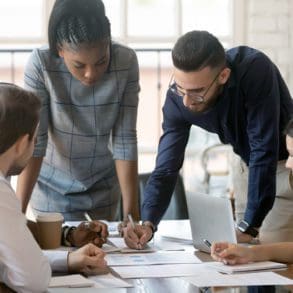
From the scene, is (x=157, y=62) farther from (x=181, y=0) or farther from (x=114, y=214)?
(x=114, y=214)

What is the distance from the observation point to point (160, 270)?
5.79 feet

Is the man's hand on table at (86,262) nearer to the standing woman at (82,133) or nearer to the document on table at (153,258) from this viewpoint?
the document on table at (153,258)

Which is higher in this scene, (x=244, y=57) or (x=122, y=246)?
(x=244, y=57)

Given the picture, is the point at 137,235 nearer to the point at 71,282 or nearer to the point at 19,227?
the point at 71,282

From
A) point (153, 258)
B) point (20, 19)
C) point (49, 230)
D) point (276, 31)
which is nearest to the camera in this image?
point (153, 258)

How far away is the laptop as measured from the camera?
73.5 inches

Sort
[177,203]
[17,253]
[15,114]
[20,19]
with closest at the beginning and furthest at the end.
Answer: [17,253], [15,114], [177,203], [20,19]

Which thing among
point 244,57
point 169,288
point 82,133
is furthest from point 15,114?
point 244,57

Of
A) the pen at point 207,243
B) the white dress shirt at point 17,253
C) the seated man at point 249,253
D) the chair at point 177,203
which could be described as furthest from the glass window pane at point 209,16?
the white dress shirt at point 17,253

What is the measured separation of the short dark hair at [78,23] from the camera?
2.05 metres

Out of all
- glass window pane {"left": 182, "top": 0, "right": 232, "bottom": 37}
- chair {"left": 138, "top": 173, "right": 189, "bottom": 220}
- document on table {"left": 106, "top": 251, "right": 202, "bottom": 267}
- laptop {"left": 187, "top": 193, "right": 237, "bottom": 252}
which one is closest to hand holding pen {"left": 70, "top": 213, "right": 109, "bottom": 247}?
document on table {"left": 106, "top": 251, "right": 202, "bottom": 267}

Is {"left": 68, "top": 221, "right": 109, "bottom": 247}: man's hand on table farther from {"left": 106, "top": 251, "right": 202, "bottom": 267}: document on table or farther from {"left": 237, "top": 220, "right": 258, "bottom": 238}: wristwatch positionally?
{"left": 237, "top": 220, "right": 258, "bottom": 238}: wristwatch

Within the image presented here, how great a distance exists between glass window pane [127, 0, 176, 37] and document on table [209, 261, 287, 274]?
7.62 feet

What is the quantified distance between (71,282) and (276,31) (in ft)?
8.18
